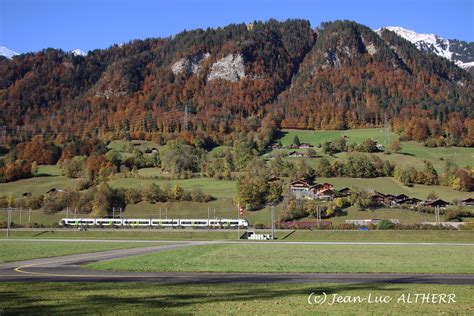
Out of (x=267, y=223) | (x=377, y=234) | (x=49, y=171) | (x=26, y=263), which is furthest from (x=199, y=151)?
(x=26, y=263)

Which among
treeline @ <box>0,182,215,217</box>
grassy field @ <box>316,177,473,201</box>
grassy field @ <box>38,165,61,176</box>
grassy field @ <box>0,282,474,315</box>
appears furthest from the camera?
grassy field @ <box>38,165,61,176</box>

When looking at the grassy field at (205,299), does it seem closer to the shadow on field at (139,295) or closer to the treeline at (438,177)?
the shadow on field at (139,295)

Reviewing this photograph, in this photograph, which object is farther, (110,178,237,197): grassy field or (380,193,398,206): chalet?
(110,178,237,197): grassy field

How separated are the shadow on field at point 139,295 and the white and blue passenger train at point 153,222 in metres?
76.5

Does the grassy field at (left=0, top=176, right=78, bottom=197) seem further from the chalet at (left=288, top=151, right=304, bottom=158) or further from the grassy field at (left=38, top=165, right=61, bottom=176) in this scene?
the chalet at (left=288, top=151, right=304, bottom=158)

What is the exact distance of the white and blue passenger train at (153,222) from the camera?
3949 inches

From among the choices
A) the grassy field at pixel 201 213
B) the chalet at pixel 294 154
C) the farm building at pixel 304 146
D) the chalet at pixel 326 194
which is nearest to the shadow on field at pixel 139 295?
the grassy field at pixel 201 213

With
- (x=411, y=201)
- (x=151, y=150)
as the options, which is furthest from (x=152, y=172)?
(x=411, y=201)

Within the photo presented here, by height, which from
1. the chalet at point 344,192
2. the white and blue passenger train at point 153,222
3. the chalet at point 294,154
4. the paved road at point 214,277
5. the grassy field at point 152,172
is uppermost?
the chalet at point 294,154

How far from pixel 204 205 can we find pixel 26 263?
278 feet

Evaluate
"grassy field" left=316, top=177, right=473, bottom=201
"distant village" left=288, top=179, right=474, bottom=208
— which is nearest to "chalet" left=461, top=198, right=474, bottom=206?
"distant village" left=288, top=179, right=474, bottom=208

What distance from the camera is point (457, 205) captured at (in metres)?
108

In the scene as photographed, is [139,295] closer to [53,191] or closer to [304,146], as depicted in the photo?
[53,191]

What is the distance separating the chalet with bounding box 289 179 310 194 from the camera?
122312 millimetres
